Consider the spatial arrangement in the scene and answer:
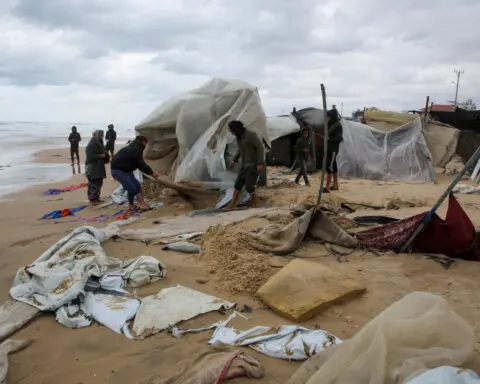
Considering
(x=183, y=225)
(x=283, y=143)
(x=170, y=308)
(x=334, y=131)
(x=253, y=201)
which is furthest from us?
(x=283, y=143)

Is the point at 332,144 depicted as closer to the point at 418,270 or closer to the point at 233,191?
the point at 233,191

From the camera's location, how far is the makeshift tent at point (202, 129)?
7.76 metres

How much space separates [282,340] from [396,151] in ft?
33.0

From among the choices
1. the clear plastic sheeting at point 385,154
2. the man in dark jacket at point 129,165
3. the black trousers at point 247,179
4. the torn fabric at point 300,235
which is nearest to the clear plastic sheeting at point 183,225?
the black trousers at point 247,179

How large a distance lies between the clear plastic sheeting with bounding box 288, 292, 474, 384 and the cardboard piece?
98 cm

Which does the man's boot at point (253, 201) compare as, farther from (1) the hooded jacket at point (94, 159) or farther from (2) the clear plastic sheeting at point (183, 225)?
(1) the hooded jacket at point (94, 159)

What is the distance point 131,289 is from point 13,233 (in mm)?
3507

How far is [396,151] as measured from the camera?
12.0m

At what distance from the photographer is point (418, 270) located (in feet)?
13.4

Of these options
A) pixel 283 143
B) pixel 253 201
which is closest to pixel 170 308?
pixel 253 201

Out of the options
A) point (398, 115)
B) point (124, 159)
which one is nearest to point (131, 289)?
point (124, 159)

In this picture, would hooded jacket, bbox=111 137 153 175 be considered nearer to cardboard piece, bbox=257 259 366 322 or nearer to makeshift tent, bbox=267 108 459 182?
cardboard piece, bbox=257 259 366 322

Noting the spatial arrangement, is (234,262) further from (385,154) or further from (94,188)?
(385,154)

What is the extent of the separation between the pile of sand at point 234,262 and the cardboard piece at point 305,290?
0.26m
